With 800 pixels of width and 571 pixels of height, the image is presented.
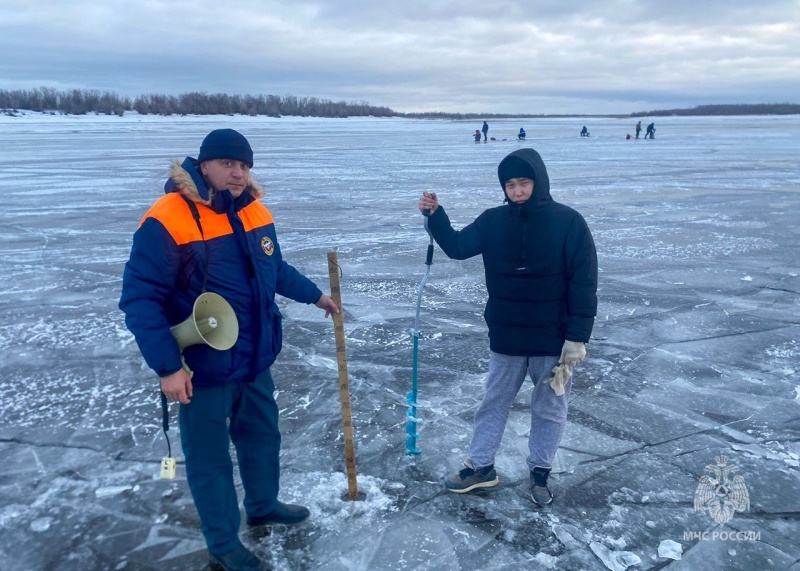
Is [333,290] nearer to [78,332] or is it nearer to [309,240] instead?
[78,332]

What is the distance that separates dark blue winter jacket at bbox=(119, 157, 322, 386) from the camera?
247 centimetres

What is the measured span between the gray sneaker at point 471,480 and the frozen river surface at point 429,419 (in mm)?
60

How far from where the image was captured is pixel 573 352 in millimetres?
3047

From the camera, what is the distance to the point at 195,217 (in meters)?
2.57

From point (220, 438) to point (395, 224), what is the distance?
26.6ft

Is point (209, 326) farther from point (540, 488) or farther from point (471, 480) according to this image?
point (540, 488)

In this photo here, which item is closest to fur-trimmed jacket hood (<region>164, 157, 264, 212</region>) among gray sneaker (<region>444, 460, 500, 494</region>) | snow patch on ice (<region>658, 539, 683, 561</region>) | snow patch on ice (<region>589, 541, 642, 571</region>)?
gray sneaker (<region>444, 460, 500, 494</region>)

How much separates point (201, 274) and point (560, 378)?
176 centimetres

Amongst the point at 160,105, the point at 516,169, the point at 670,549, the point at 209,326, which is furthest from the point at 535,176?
the point at 160,105

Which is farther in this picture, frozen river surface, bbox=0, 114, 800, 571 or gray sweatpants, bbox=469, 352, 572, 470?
gray sweatpants, bbox=469, 352, 572, 470

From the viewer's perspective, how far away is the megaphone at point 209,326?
255 centimetres

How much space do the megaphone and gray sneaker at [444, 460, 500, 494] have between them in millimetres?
1519

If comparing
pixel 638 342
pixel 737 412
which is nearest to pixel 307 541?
pixel 737 412

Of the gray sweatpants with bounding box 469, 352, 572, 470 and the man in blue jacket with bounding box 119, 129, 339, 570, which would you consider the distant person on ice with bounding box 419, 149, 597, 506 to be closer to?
the gray sweatpants with bounding box 469, 352, 572, 470
